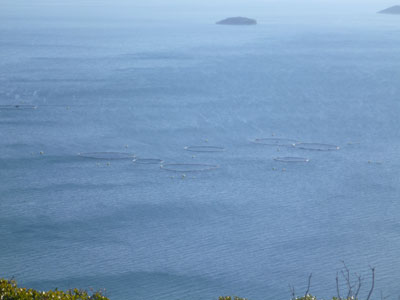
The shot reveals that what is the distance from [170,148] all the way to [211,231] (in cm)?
1555

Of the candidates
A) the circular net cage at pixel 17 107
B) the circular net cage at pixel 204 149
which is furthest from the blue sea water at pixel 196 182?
the circular net cage at pixel 204 149

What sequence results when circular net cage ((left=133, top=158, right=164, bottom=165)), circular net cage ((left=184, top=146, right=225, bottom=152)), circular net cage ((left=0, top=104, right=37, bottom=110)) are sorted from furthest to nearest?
circular net cage ((left=0, top=104, right=37, bottom=110)) → circular net cage ((left=184, top=146, right=225, bottom=152)) → circular net cage ((left=133, top=158, right=164, bottom=165))

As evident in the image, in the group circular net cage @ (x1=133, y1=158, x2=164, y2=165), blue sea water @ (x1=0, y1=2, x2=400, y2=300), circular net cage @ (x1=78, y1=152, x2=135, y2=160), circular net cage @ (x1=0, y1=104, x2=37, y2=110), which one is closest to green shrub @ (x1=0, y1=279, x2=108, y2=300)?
blue sea water @ (x1=0, y1=2, x2=400, y2=300)

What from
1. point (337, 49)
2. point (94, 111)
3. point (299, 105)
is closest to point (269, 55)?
point (337, 49)

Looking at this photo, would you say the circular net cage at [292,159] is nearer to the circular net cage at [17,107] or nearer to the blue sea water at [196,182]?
the blue sea water at [196,182]

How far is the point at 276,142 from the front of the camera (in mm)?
51781

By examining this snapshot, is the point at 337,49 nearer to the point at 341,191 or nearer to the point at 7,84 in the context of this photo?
the point at 7,84

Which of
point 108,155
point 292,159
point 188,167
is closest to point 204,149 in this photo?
point 188,167

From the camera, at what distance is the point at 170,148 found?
164ft

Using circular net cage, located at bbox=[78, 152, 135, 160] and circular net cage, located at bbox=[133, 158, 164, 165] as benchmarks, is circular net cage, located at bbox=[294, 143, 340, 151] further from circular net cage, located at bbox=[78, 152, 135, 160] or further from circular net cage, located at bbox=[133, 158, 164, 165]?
circular net cage, located at bbox=[78, 152, 135, 160]

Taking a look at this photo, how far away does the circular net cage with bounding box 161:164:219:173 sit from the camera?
148ft

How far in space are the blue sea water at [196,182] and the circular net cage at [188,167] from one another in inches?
29.5

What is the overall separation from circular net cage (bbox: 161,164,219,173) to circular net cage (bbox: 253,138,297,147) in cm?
682

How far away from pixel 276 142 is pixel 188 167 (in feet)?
28.9
